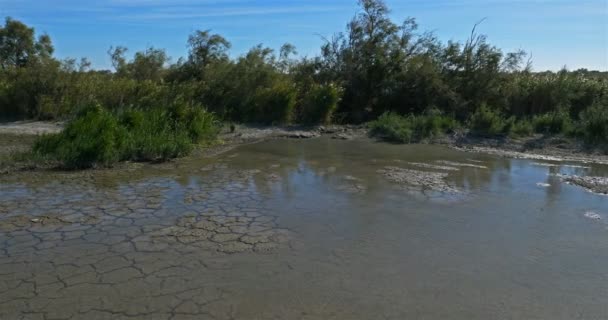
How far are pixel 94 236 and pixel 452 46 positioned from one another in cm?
1878

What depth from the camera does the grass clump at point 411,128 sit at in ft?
54.3

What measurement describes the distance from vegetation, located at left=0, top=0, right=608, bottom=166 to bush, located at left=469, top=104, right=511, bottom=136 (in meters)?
0.04

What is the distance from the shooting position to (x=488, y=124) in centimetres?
1706

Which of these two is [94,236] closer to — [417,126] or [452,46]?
[417,126]

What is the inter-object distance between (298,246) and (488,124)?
42.5 ft

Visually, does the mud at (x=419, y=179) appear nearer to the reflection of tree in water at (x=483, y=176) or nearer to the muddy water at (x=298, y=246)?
the muddy water at (x=298, y=246)

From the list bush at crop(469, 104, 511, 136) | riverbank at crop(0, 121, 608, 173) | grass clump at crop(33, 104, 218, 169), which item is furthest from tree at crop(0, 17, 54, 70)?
bush at crop(469, 104, 511, 136)

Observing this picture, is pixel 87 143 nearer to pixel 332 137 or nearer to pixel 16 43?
pixel 332 137

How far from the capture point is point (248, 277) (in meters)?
5.18

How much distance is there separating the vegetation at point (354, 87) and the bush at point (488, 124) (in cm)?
4

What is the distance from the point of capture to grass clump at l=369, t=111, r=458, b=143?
16.5 meters

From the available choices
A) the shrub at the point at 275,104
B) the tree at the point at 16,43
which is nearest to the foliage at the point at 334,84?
the shrub at the point at 275,104

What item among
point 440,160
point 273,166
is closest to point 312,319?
point 273,166

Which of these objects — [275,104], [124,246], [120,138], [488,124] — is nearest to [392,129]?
[488,124]
